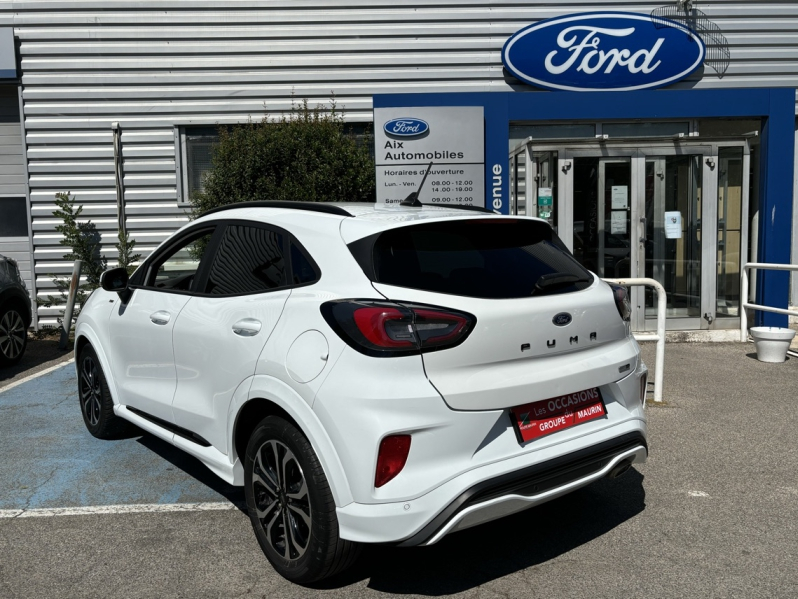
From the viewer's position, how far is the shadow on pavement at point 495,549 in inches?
131

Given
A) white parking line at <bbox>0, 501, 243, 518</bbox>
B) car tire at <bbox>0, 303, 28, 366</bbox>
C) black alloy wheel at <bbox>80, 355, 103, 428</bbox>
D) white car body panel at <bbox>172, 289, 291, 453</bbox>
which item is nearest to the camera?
white car body panel at <bbox>172, 289, 291, 453</bbox>

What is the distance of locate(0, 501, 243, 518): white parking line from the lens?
4.12 metres

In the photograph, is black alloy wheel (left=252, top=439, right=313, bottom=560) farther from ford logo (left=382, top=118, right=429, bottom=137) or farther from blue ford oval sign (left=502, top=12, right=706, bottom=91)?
blue ford oval sign (left=502, top=12, right=706, bottom=91)

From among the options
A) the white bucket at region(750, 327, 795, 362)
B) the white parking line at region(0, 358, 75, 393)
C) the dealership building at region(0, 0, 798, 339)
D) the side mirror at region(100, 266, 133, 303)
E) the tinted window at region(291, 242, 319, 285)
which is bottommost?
the white parking line at region(0, 358, 75, 393)

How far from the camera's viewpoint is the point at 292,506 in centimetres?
326

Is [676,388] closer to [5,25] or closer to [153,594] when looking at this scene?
[153,594]

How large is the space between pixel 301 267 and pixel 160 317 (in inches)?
50.9

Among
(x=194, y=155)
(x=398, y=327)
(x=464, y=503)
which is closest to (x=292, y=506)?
(x=464, y=503)

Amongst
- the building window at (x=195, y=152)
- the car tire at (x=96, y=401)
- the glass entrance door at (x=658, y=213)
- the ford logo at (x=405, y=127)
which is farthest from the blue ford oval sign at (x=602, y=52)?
the car tire at (x=96, y=401)

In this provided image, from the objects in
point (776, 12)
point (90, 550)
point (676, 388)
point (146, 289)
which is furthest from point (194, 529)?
point (776, 12)

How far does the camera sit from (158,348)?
429 centimetres

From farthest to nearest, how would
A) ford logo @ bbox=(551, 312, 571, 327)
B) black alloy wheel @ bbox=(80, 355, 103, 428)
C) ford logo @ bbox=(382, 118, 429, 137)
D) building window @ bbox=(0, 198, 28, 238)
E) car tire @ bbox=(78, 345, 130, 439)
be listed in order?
building window @ bbox=(0, 198, 28, 238) < ford logo @ bbox=(382, 118, 429, 137) < black alloy wheel @ bbox=(80, 355, 103, 428) < car tire @ bbox=(78, 345, 130, 439) < ford logo @ bbox=(551, 312, 571, 327)

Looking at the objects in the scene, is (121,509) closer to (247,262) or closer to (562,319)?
(247,262)

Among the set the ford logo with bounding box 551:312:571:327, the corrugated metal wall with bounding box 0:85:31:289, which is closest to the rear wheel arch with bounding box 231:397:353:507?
the ford logo with bounding box 551:312:571:327
